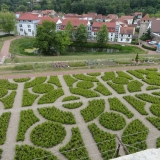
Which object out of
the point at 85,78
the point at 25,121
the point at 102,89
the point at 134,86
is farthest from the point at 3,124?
the point at 134,86

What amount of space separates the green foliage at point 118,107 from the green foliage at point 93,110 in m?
0.91

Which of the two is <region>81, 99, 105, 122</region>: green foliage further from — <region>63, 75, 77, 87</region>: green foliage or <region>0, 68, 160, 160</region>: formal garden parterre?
<region>63, 75, 77, 87</region>: green foliage

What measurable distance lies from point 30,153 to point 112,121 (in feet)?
23.6

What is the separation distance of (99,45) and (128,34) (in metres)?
9.25

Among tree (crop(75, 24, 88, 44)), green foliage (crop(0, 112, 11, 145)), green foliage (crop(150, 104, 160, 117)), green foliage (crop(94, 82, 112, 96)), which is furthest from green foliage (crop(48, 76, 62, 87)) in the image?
tree (crop(75, 24, 88, 44))

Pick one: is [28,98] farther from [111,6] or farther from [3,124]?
[111,6]

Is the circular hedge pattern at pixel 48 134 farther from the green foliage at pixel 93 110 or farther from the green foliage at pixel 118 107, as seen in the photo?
the green foliage at pixel 118 107

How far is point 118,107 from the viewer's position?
16.7m

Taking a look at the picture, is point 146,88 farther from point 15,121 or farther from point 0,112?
point 0,112

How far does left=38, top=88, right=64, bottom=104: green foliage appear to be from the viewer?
57.1 feet

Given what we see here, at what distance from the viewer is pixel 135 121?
14734mm

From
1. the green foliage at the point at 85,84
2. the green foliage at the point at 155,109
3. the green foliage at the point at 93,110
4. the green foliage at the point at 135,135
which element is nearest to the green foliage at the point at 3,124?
the green foliage at the point at 93,110

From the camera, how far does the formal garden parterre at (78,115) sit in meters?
12.0

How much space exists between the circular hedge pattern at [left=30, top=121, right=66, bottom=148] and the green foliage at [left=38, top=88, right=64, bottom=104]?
140 inches
